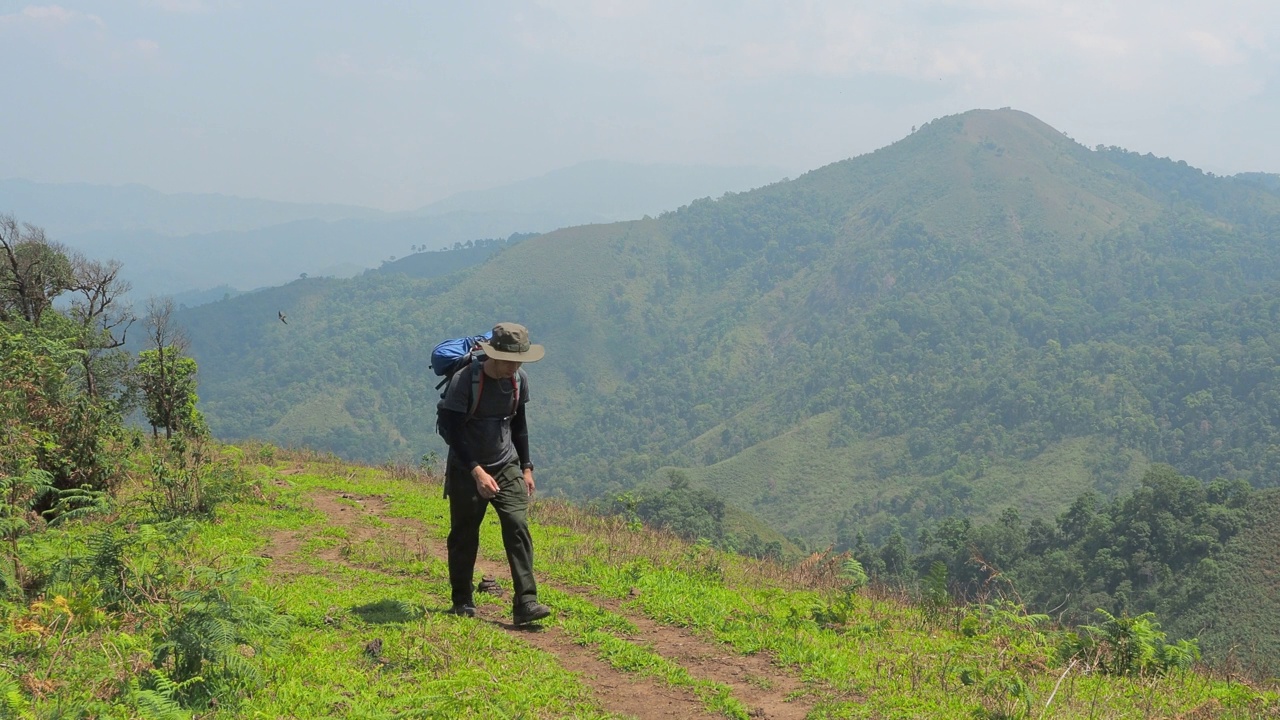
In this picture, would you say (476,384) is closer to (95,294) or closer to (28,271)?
(28,271)

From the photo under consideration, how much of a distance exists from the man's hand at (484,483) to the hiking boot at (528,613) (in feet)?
3.07

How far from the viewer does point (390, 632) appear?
577cm

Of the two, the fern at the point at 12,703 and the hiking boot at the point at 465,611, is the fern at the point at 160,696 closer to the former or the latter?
the fern at the point at 12,703

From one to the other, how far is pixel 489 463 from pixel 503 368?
76 centimetres

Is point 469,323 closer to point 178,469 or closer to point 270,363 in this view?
point 270,363

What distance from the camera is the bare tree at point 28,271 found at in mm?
23594

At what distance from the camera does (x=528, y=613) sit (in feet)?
20.5

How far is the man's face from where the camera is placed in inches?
237

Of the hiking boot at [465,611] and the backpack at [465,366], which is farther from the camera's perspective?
the hiking boot at [465,611]

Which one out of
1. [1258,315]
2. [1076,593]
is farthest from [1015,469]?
[1076,593]

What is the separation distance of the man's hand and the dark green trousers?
119 millimetres

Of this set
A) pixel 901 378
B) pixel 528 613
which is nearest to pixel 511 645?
pixel 528 613

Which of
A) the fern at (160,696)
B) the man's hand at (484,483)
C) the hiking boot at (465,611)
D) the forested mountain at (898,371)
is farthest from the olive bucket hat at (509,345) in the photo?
the forested mountain at (898,371)

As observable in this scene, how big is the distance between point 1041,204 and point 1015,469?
4335 inches
